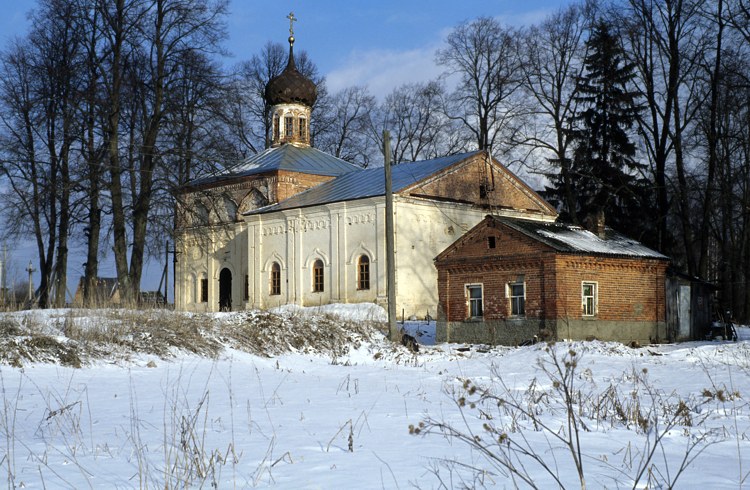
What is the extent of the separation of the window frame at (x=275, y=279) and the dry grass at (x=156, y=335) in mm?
15857

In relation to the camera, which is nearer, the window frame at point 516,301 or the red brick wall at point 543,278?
the red brick wall at point 543,278

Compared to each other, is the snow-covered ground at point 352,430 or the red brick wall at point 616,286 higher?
the red brick wall at point 616,286

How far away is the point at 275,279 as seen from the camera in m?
37.1

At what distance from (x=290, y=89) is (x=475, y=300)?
2146 centimetres

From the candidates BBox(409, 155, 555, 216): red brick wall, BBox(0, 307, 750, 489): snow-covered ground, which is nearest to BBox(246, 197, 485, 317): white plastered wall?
BBox(409, 155, 555, 216): red brick wall

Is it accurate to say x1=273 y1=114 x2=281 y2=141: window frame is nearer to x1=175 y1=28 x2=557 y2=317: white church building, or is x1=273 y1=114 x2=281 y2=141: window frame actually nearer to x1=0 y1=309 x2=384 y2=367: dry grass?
x1=175 y1=28 x2=557 y2=317: white church building

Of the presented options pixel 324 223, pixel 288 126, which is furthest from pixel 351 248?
pixel 288 126

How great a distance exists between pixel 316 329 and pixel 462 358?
3324mm

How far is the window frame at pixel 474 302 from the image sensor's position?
2488 cm

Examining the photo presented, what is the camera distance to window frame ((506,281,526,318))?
2394cm

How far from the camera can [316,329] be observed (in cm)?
1992

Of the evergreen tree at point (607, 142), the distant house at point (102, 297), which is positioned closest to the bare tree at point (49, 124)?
the distant house at point (102, 297)

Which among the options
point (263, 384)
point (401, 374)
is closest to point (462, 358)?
point (401, 374)

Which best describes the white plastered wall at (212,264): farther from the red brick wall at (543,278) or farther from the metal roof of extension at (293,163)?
the red brick wall at (543,278)
